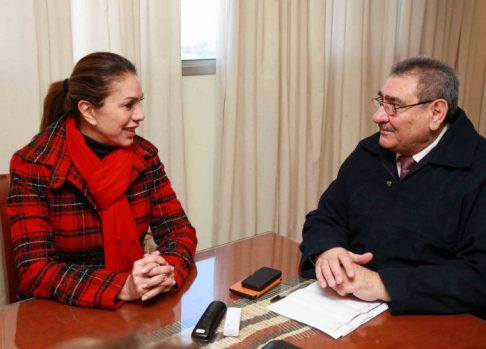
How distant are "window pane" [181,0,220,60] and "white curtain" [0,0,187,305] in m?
0.21

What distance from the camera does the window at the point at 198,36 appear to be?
7.94 ft

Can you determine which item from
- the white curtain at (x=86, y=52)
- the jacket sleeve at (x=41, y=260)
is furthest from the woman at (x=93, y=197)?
the white curtain at (x=86, y=52)

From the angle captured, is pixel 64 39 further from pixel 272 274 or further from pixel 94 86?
pixel 272 274

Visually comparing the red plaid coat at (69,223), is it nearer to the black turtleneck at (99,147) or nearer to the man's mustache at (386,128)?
the black turtleneck at (99,147)

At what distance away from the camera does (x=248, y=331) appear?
1122 millimetres

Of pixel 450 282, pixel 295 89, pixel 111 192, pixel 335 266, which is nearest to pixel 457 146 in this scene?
pixel 450 282

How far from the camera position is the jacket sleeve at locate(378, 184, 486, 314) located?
122 centimetres

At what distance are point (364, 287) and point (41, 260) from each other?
857mm

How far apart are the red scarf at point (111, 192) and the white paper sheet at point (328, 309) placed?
55 cm

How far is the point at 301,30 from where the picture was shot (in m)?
2.63

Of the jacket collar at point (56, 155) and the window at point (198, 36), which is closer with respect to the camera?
the jacket collar at point (56, 155)

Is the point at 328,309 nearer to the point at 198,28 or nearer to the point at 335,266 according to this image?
the point at 335,266

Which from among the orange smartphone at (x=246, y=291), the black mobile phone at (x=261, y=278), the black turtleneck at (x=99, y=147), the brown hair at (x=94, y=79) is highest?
the brown hair at (x=94, y=79)

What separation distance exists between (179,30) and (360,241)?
1271 millimetres
